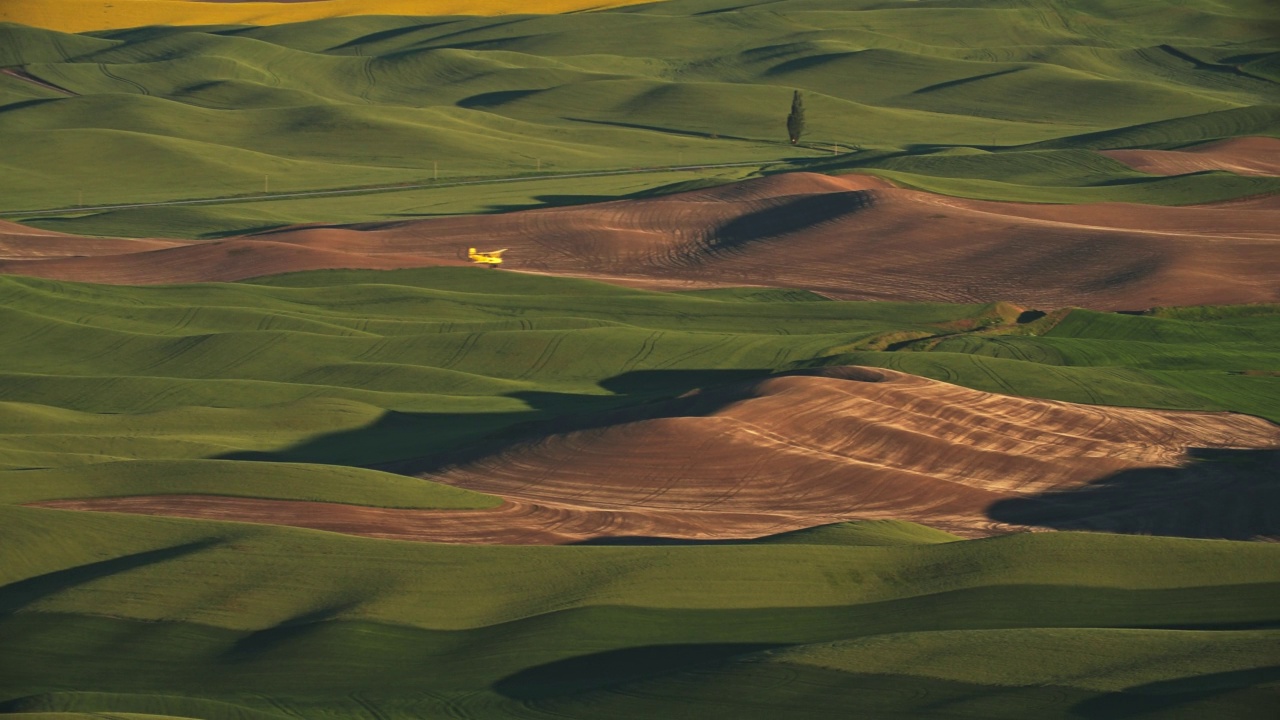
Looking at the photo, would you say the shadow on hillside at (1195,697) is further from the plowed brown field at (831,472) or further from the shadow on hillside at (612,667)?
the plowed brown field at (831,472)

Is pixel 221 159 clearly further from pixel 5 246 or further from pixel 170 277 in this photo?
pixel 170 277

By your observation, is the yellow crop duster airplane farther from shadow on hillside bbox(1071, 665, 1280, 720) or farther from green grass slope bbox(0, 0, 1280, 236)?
shadow on hillside bbox(1071, 665, 1280, 720)

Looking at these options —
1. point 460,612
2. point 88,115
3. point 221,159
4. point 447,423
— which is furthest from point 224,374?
point 88,115

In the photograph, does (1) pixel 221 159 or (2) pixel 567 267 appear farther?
(1) pixel 221 159

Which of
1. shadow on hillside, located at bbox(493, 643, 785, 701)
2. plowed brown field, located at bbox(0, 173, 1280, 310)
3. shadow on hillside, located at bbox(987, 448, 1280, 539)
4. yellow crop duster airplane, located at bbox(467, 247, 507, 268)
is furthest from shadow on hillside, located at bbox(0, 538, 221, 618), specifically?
yellow crop duster airplane, located at bbox(467, 247, 507, 268)

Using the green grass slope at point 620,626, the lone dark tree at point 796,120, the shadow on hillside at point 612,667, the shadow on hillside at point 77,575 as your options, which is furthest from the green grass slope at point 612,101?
the shadow on hillside at point 612,667

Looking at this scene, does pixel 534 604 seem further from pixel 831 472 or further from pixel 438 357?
pixel 438 357

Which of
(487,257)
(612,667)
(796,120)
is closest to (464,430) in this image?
(612,667)
